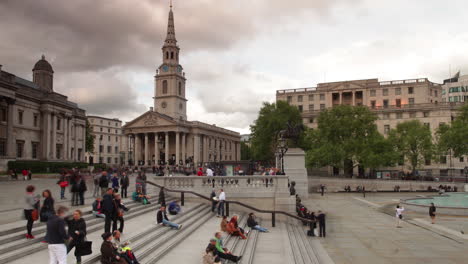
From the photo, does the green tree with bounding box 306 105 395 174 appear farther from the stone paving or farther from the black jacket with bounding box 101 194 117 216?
the black jacket with bounding box 101 194 117 216

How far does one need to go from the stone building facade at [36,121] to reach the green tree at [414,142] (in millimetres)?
52319

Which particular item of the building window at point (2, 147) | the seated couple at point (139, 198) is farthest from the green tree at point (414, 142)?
the building window at point (2, 147)

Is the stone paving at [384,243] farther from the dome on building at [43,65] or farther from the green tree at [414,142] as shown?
the dome on building at [43,65]

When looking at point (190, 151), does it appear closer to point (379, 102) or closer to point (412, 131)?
point (379, 102)

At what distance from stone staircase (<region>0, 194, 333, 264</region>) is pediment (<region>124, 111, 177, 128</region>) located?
7250 centimetres

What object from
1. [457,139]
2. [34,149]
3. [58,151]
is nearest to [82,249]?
[34,149]

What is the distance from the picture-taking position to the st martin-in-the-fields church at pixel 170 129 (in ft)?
297

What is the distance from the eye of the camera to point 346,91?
76.4 metres

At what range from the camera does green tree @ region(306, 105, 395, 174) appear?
54281 millimetres

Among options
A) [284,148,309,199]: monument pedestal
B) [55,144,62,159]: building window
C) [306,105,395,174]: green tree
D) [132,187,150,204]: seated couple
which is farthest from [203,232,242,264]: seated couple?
[55,144,62,159]: building window

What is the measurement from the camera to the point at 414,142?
182ft

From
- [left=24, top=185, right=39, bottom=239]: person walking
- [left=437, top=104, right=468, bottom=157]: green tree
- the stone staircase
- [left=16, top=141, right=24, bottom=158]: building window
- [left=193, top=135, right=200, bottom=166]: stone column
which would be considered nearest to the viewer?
the stone staircase

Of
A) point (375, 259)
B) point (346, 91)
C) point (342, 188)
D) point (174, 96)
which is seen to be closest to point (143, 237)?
point (375, 259)

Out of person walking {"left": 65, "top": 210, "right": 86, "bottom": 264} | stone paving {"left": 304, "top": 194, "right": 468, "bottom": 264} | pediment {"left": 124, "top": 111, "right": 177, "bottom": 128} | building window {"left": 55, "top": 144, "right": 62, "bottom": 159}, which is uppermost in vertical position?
pediment {"left": 124, "top": 111, "right": 177, "bottom": 128}
